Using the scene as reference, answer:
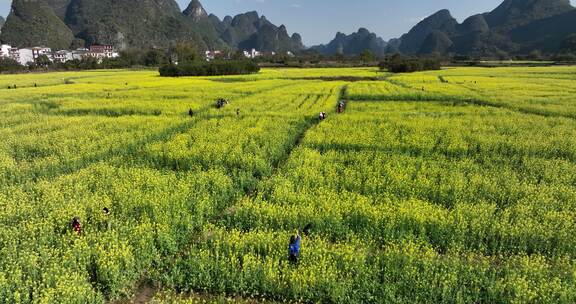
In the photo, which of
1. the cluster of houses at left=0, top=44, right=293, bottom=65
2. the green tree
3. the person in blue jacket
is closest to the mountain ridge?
the cluster of houses at left=0, top=44, right=293, bottom=65

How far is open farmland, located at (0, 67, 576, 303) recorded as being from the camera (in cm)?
849

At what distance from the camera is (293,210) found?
11.3 metres

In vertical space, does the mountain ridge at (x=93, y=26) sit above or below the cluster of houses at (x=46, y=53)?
above

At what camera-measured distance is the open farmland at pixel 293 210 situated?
8492mm

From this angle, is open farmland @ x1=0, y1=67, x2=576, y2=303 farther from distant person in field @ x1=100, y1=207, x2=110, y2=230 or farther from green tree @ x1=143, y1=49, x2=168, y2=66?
green tree @ x1=143, y1=49, x2=168, y2=66

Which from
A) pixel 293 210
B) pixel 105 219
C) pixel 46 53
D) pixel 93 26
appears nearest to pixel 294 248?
pixel 293 210

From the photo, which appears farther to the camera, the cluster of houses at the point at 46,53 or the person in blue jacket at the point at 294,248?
the cluster of houses at the point at 46,53

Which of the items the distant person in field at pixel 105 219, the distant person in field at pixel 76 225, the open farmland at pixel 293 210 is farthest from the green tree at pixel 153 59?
the distant person in field at pixel 76 225

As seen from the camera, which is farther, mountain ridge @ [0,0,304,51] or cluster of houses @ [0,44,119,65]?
mountain ridge @ [0,0,304,51]

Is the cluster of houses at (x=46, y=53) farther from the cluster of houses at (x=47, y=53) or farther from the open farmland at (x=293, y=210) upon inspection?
the open farmland at (x=293, y=210)

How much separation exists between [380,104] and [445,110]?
17.4 feet

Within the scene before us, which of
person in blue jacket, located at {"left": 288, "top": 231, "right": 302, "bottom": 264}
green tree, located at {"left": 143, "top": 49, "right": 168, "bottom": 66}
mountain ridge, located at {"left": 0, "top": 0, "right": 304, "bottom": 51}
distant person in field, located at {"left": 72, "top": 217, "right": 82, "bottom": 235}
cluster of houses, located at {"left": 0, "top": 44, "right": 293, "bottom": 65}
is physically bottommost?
person in blue jacket, located at {"left": 288, "top": 231, "right": 302, "bottom": 264}

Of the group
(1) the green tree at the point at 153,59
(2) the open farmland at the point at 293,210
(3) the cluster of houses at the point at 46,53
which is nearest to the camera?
(2) the open farmland at the point at 293,210

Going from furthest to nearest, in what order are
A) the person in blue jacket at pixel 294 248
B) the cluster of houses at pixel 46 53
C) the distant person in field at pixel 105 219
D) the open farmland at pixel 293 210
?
the cluster of houses at pixel 46 53, the distant person in field at pixel 105 219, the person in blue jacket at pixel 294 248, the open farmland at pixel 293 210
